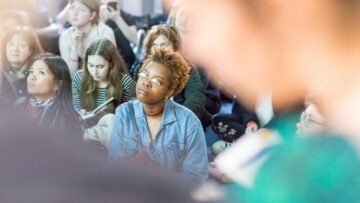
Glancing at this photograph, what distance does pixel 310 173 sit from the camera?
0.95 metres

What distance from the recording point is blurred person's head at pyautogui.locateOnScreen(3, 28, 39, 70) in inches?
45.4

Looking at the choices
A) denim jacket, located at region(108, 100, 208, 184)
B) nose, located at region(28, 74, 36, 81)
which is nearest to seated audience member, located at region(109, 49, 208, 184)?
denim jacket, located at region(108, 100, 208, 184)

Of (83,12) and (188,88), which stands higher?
(83,12)

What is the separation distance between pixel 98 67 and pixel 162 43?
155 mm

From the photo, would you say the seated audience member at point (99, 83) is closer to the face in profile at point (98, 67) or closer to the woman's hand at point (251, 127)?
the face in profile at point (98, 67)

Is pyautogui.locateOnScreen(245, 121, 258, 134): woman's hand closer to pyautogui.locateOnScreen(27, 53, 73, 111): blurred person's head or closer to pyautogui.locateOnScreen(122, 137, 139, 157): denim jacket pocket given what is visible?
pyautogui.locateOnScreen(122, 137, 139, 157): denim jacket pocket

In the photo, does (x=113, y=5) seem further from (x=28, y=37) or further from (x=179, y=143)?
(x=179, y=143)

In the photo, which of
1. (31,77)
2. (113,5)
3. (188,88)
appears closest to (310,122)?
(188,88)

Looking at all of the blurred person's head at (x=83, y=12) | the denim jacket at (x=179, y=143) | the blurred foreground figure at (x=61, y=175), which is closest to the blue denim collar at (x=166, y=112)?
the denim jacket at (x=179, y=143)

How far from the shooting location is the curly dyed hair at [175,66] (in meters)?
1.06

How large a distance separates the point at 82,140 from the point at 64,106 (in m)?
0.08

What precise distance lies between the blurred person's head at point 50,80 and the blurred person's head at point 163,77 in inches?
6.6

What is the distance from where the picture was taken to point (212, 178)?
41.4 inches

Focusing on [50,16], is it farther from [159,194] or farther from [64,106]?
[159,194]
